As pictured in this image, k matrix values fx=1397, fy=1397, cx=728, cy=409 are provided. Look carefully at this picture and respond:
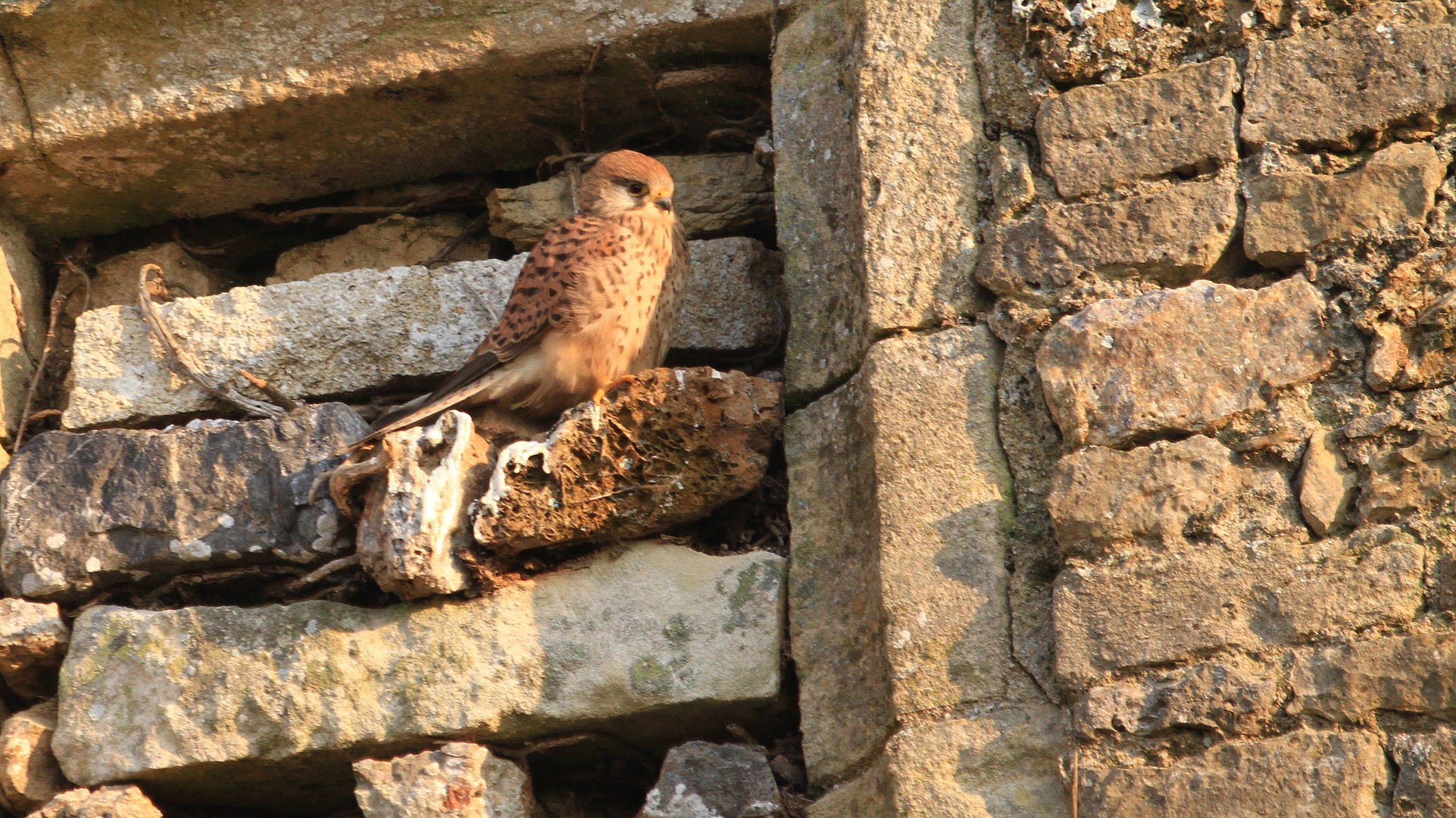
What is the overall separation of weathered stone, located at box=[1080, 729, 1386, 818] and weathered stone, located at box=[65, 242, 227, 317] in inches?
101

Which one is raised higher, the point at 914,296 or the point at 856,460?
the point at 914,296

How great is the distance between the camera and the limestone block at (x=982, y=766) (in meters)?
2.12

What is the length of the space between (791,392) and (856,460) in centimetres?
25

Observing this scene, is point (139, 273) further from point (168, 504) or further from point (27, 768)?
point (27, 768)

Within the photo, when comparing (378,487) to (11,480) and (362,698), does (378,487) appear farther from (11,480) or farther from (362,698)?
(11,480)

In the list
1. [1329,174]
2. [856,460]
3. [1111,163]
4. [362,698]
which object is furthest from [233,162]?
[1329,174]

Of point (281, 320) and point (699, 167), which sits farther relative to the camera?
point (699, 167)

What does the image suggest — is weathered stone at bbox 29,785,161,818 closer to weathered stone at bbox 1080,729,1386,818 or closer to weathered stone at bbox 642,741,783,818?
weathered stone at bbox 642,741,783,818

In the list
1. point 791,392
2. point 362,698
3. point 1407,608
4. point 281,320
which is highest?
point 281,320

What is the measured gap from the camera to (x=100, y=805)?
2.57m

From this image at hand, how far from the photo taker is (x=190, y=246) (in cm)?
362

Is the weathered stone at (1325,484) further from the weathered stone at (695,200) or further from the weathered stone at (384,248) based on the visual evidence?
the weathered stone at (384,248)

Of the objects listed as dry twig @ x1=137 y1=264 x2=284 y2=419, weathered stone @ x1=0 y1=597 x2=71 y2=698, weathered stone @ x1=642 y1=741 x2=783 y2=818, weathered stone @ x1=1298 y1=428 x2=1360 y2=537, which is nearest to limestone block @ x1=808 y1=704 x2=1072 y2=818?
weathered stone @ x1=642 y1=741 x2=783 y2=818

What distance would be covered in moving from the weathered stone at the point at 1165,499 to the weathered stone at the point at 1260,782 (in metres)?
0.32
